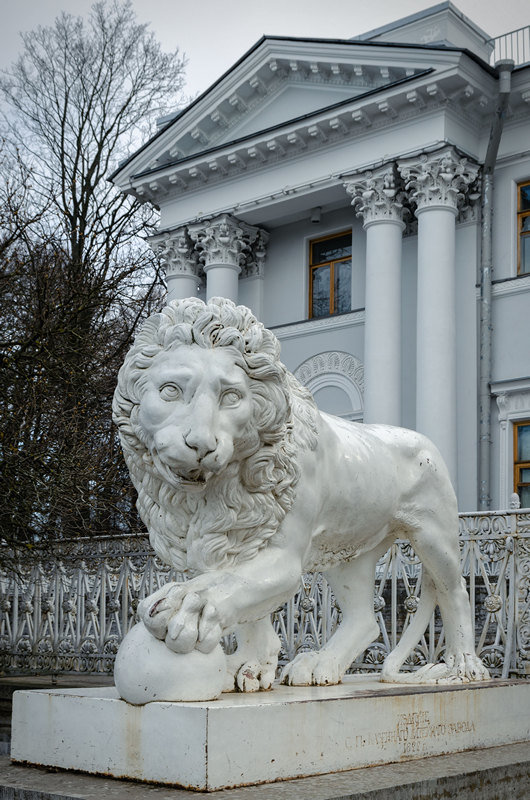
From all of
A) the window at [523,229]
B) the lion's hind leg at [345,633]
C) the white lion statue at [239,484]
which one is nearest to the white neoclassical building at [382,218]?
the window at [523,229]

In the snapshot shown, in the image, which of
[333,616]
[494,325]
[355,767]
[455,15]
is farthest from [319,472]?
[455,15]

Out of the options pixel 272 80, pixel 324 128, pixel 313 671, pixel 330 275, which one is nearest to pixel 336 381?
pixel 330 275

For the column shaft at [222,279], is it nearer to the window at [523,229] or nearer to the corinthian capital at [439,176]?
the corinthian capital at [439,176]

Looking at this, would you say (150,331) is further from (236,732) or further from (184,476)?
(236,732)

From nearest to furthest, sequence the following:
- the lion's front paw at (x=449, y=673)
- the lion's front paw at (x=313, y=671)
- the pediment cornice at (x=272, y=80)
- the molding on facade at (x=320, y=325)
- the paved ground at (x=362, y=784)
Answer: the paved ground at (x=362, y=784)
the lion's front paw at (x=313, y=671)
the lion's front paw at (x=449, y=673)
the pediment cornice at (x=272, y=80)
the molding on facade at (x=320, y=325)

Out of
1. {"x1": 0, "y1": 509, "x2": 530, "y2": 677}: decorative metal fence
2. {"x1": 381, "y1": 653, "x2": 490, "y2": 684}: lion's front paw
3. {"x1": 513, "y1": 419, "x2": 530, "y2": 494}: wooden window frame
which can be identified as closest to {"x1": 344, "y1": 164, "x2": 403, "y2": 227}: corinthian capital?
{"x1": 513, "y1": 419, "x2": 530, "y2": 494}: wooden window frame

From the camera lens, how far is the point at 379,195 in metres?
18.4

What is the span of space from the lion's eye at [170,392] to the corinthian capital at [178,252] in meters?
18.7

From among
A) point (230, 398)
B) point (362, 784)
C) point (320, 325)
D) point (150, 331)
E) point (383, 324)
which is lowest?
point (362, 784)

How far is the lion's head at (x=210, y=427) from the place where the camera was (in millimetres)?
3189

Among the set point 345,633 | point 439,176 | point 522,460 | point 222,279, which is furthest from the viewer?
point 222,279

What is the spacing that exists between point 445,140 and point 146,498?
14997 millimetres

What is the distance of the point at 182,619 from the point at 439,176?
610 inches

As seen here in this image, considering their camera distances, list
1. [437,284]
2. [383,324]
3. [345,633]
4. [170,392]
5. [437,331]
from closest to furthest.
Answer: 1. [170,392]
2. [345,633]
3. [437,331]
4. [437,284]
5. [383,324]
